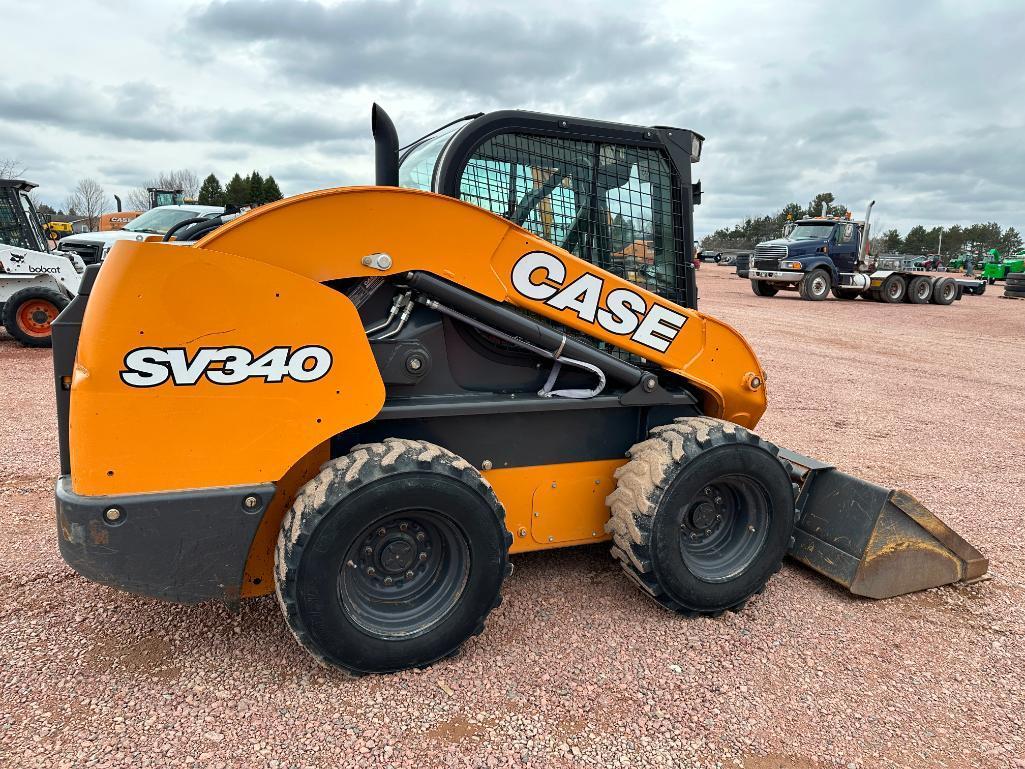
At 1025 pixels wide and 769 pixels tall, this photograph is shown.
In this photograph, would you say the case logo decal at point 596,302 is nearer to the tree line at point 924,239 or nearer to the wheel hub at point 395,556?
the wheel hub at point 395,556

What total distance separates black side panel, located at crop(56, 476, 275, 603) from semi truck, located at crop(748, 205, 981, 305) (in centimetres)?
2202

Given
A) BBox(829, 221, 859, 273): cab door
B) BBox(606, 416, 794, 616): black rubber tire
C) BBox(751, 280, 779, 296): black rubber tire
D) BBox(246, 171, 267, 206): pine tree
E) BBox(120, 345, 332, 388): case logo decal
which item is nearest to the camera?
BBox(120, 345, 332, 388): case logo decal

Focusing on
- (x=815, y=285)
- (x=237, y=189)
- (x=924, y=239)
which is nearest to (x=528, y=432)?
(x=815, y=285)

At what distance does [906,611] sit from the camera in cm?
352

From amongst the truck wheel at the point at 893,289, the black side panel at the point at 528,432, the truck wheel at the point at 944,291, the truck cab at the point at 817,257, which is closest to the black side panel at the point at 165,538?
the black side panel at the point at 528,432

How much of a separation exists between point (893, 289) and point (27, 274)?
23159 millimetres

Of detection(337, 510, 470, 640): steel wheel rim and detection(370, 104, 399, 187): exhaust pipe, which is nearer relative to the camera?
detection(337, 510, 470, 640): steel wheel rim

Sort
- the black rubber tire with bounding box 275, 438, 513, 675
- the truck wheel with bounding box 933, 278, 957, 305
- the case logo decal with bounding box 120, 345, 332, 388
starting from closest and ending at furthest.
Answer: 1. the case logo decal with bounding box 120, 345, 332, 388
2. the black rubber tire with bounding box 275, 438, 513, 675
3. the truck wheel with bounding box 933, 278, 957, 305

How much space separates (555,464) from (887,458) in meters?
4.21

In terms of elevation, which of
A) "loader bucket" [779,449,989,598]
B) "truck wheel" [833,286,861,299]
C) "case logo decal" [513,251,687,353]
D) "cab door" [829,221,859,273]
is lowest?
"loader bucket" [779,449,989,598]

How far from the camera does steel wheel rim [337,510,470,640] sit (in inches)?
109

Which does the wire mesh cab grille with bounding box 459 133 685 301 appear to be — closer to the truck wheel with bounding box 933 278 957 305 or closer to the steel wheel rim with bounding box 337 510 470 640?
the steel wheel rim with bounding box 337 510 470 640

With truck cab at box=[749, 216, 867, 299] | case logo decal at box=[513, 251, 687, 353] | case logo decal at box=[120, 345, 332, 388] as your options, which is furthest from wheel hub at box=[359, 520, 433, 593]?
truck cab at box=[749, 216, 867, 299]

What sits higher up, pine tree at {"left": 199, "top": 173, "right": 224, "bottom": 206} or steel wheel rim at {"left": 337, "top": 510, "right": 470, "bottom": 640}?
pine tree at {"left": 199, "top": 173, "right": 224, "bottom": 206}
